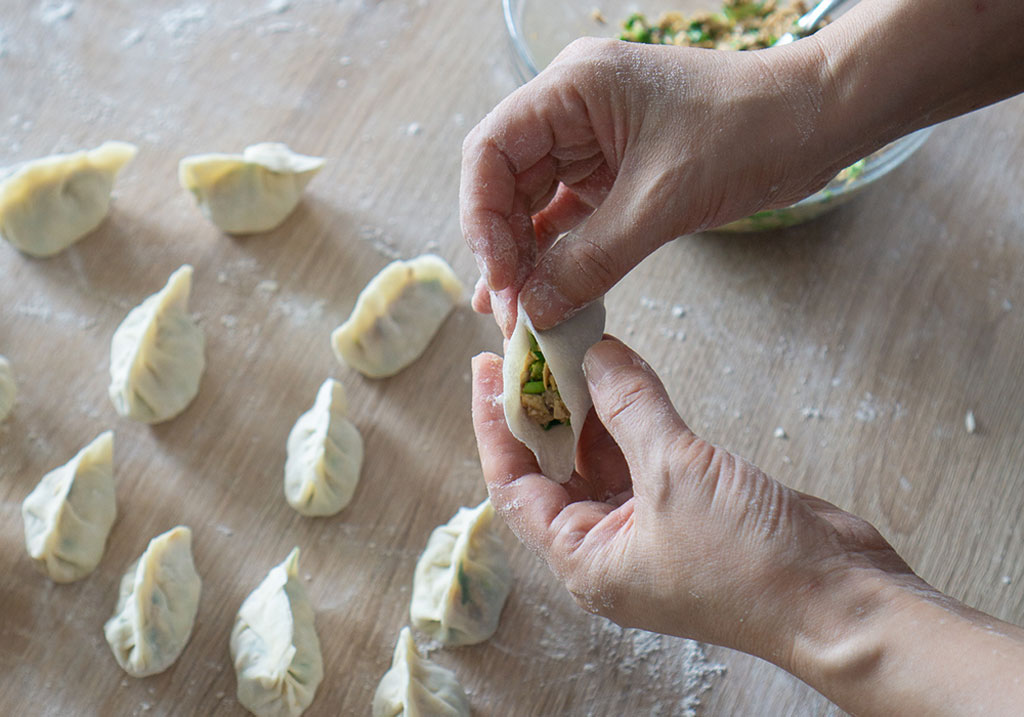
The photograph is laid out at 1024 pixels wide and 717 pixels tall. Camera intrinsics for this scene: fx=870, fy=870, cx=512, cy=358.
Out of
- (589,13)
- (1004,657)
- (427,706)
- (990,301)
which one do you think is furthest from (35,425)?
(990,301)

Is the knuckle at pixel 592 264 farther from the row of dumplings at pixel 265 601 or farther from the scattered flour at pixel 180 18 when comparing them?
the scattered flour at pixel 180 18

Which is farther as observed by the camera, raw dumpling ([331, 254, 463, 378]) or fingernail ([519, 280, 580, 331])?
raw dumpling ([331, 254, 463, 378])

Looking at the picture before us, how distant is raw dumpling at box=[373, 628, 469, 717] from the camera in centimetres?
134

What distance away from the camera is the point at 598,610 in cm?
111

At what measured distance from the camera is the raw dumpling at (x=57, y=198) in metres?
1.74

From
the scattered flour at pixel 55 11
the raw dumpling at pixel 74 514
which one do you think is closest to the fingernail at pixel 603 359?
the raw dumpling at pixel 74 514

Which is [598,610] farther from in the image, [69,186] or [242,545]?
[69,186]

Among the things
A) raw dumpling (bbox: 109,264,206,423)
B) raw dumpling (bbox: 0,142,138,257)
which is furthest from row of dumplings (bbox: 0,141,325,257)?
raw dumpling (bbox: 109,264,206,423)

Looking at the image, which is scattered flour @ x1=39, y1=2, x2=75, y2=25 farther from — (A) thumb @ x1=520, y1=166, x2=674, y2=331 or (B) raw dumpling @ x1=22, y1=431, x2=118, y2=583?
(A) thumb @ x1=520, y1=166, x2=674, y2=331

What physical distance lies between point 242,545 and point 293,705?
0.31m

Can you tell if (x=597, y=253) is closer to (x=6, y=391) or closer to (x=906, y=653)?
(x=906, y=653)

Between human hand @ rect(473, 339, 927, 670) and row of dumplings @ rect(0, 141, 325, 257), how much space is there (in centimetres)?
93

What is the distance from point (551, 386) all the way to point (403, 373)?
0.45 m

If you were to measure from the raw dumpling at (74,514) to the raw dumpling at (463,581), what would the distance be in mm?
563
